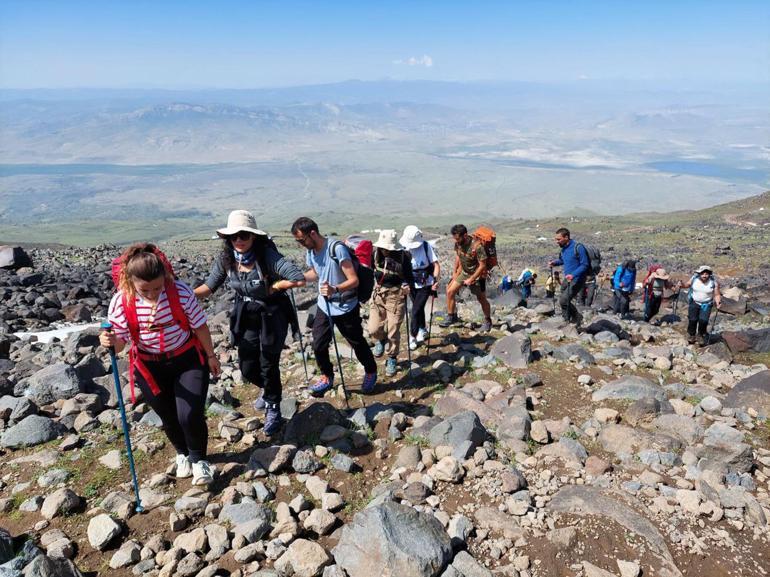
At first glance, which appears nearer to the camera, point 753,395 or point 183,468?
point 183,468

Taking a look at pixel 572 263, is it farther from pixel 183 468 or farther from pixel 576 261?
pixel 183 468

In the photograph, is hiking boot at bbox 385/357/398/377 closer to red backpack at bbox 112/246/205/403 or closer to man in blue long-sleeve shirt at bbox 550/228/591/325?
red backpack at bbox 112/246/205/403

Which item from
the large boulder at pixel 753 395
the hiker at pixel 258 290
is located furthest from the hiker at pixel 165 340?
the large boulder at pixel 753 395

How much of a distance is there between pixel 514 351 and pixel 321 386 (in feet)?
10.4

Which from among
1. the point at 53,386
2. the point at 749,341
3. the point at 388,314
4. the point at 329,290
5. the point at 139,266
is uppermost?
the point at 139,266

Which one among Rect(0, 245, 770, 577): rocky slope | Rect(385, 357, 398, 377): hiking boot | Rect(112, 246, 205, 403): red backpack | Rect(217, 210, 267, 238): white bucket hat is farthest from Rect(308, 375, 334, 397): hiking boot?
Rect(112, 246, 205, 403): red backpack

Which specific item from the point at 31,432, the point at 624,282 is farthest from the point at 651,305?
the point at 31,432

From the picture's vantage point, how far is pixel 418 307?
8688 mm

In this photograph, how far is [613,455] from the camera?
5160 mm

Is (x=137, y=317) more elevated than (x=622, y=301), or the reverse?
(x=137, y=317)

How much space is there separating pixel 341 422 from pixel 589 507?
2628 mm

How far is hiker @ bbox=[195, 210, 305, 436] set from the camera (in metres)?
4.95

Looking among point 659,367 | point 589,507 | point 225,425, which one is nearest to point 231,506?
point 225,425

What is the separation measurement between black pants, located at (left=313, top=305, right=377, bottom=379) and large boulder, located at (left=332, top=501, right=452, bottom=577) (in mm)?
2696
